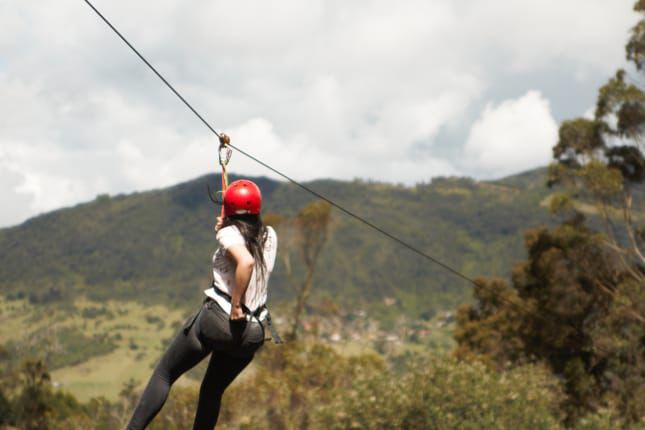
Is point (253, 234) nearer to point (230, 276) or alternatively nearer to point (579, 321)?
point (230, 276)

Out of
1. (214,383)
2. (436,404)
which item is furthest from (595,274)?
(214,383)

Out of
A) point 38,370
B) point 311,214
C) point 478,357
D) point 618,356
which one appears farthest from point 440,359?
point 38,370

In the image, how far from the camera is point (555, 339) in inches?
1371

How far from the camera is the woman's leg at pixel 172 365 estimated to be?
5.03m

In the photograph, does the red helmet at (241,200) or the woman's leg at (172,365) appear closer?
the woman's leg at (172,365)

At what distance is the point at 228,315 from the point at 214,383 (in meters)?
0.71

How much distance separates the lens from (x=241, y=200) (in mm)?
5258

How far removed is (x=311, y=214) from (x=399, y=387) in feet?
71.2

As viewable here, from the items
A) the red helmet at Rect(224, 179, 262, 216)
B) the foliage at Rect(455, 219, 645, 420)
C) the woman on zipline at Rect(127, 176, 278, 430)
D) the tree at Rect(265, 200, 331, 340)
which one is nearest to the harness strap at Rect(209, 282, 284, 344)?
the woman on zipline at Rect(127, 176, 278, 430)

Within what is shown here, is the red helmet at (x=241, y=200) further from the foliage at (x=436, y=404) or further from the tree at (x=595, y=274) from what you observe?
the tree at (x=595, y=274)

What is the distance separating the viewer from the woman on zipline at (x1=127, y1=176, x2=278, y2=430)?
197 inches

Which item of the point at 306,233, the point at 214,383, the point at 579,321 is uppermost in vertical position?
the point at 306,233

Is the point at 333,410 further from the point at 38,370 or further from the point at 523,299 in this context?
the point at 38,370

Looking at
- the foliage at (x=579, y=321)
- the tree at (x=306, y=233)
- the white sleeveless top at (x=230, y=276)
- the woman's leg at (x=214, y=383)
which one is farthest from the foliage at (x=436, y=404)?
the tree at (x=306, y=233)
